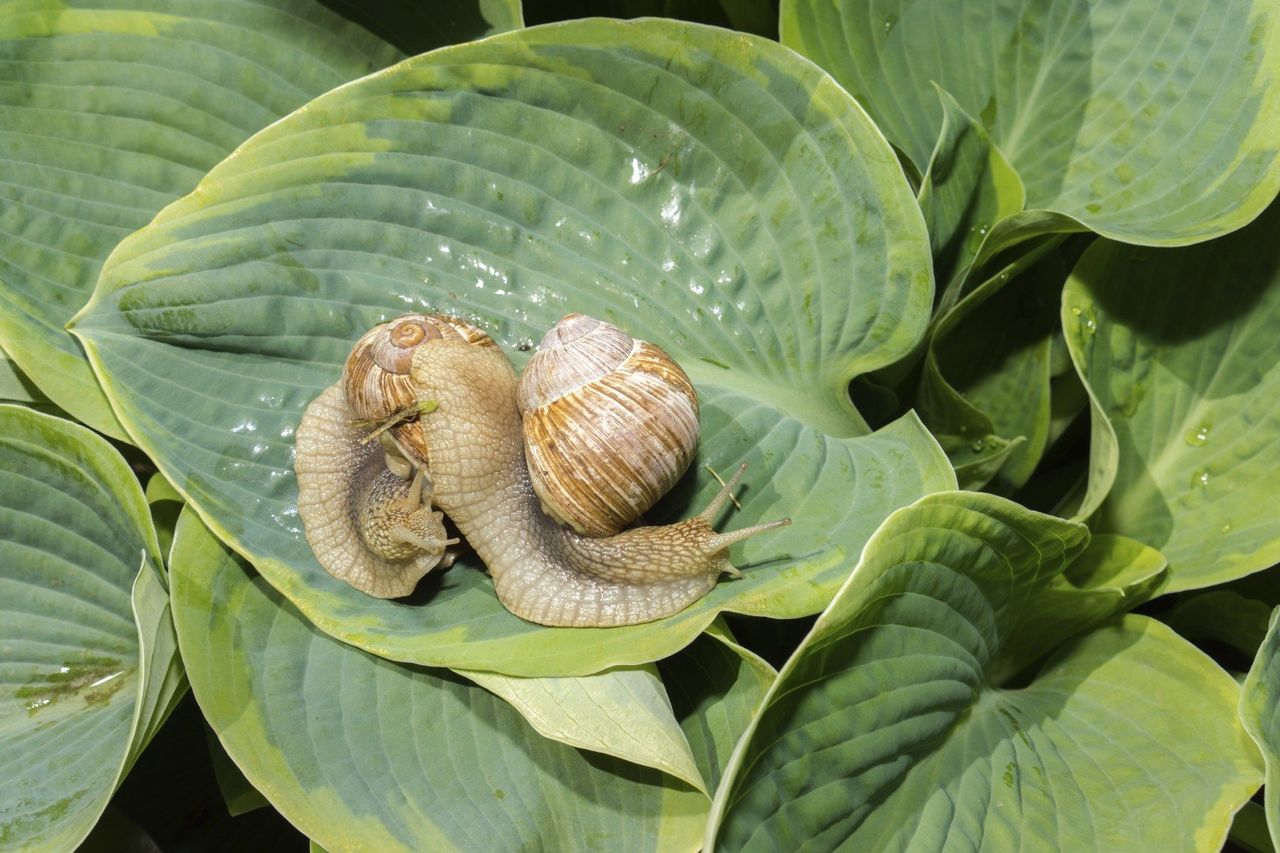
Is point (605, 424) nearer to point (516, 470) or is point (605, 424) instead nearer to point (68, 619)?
point (516, 470)

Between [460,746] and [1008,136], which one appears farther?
[1008,136]

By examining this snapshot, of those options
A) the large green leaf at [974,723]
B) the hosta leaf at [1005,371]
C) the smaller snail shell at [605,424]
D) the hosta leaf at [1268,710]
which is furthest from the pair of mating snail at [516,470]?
the hosta leaf at [1268,710]

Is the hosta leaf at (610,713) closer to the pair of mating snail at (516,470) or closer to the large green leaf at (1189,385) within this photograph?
the pair of mating snail at (516,470)

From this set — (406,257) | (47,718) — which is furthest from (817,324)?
(47,718)

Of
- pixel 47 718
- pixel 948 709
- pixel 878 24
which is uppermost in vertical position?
pixel 878 24

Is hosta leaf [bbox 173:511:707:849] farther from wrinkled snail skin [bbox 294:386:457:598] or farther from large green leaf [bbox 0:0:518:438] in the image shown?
large green leaf [bbox 0:0:518:438]

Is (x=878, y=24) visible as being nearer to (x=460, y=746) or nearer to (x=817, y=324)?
(x=817, y=324)
